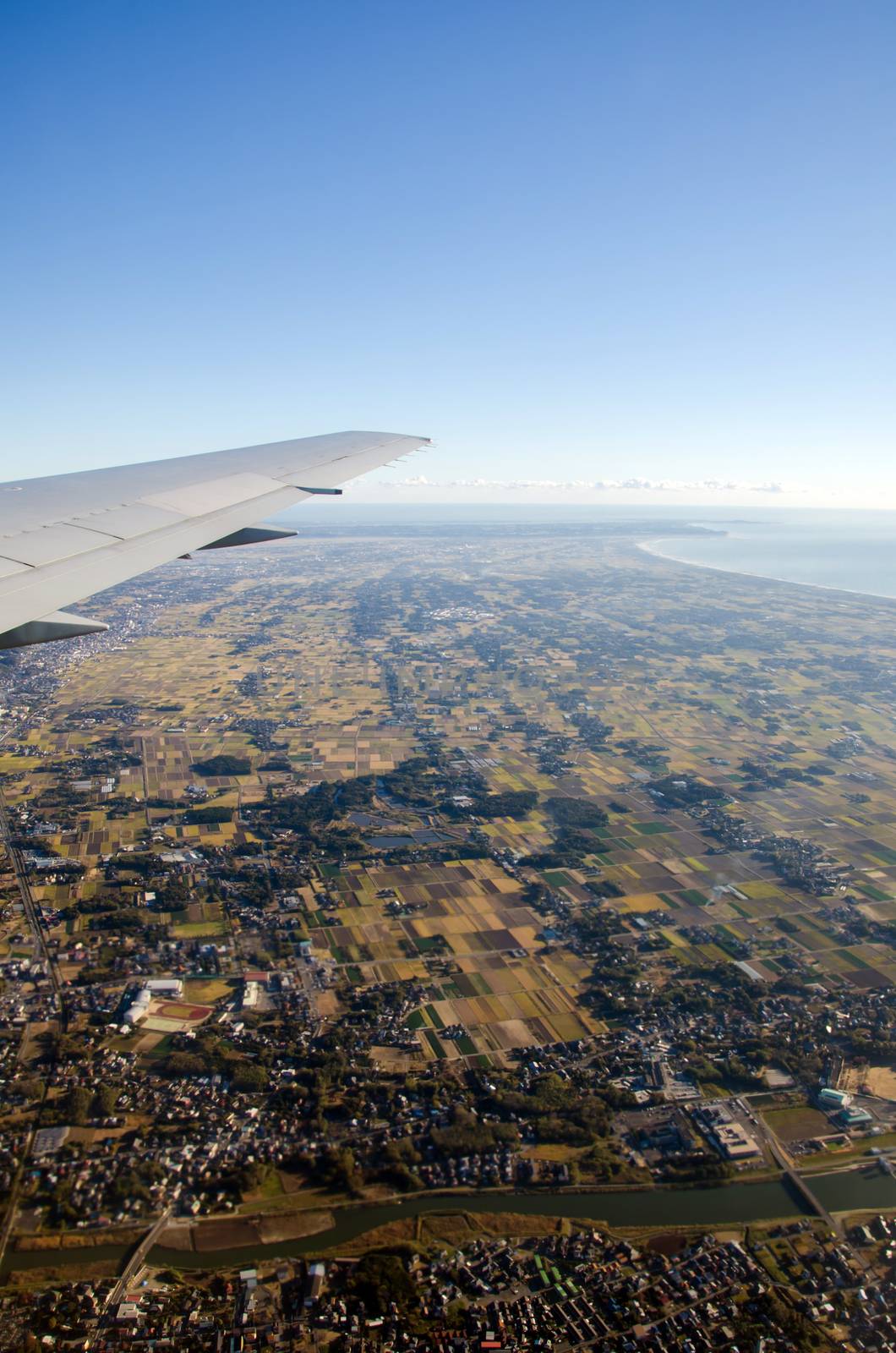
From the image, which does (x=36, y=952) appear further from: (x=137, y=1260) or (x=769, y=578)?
(x=769, y=578)

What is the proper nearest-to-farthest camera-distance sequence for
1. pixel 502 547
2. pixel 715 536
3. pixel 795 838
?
pixel 795 838 → pixel 502 547 → pixel 715 536

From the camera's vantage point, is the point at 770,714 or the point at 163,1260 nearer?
the point at 163,1260

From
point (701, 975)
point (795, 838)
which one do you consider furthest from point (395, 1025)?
point (795, 838)

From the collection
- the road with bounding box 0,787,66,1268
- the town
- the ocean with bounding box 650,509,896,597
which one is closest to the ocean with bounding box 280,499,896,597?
the ocean with bounding box 650,509,896,597

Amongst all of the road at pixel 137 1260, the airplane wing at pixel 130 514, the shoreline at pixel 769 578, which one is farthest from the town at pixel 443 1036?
the shoreline at pixel 769 578

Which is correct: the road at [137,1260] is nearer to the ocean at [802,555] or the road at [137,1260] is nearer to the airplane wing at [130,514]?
the airplane wing at [130,514]

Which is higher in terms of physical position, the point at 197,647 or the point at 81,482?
the point at 81,482

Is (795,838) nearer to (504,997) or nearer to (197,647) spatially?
(504,997)
